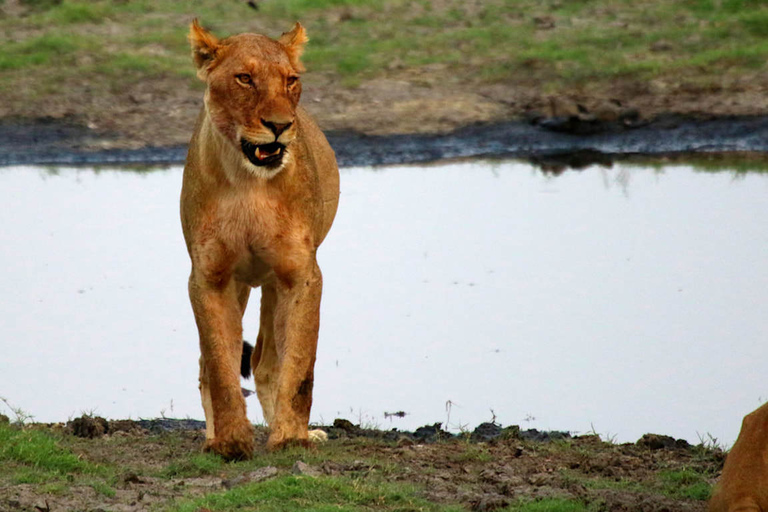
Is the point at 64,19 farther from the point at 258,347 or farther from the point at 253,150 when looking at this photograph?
the point at 253,150

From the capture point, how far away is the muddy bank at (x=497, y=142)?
14.8 meters

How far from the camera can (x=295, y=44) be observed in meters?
6.31

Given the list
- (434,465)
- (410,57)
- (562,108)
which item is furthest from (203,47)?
(410,57)

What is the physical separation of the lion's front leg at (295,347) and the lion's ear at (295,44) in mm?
790

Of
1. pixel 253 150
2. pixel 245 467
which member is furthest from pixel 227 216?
pixel 245 467

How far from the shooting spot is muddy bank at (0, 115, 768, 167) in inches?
584

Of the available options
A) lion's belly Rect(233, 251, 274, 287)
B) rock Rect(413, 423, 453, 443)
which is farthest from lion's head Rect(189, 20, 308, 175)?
rock Rect(413, 423, 453, 443)

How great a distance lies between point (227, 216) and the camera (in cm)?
614

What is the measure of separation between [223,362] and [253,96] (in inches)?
43.4

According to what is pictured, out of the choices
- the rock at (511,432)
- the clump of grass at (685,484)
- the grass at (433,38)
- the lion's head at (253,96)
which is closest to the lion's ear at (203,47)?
the lion's head at (253,96)

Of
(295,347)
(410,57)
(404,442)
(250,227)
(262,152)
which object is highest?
(410,57)

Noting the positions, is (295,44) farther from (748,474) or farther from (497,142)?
(497,142)

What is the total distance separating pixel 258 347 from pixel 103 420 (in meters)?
0.83

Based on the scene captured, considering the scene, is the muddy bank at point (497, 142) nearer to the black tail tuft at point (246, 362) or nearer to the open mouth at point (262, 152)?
the black tail tuft at point (246, 362)
